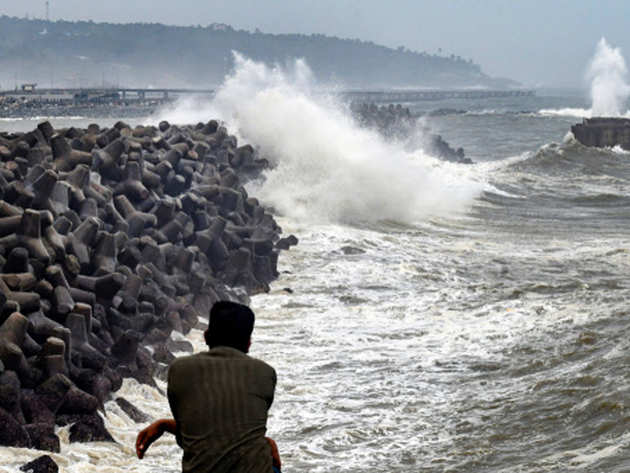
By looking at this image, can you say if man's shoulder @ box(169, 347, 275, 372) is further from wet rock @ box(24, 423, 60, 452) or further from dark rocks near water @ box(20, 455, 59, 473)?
wet rock @ box(24, 423, 60, 452)

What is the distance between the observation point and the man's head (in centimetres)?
338

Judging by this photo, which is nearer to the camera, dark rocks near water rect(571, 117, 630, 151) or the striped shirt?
the striped shirt

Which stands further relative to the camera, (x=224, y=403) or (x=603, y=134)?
(x=603, y=134)

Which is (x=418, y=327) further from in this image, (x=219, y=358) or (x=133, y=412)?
(x=219, y=358)

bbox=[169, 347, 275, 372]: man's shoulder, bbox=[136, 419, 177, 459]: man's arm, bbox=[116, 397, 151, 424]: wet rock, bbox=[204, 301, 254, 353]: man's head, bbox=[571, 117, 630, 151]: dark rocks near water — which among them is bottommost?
bbox=[116, 397, 151, 424]: wet rock

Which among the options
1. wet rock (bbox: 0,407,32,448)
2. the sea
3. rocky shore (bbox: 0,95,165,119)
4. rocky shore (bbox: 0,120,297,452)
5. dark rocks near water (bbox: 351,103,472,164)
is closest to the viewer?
wet rock (bbox: 0,407,32,448)

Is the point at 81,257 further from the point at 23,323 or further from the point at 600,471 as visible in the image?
the point at 600,471

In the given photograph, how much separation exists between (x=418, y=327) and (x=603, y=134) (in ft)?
105

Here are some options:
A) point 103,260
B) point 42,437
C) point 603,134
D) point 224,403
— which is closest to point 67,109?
point 603,134

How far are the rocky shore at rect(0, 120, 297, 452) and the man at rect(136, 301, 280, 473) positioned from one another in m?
3.59

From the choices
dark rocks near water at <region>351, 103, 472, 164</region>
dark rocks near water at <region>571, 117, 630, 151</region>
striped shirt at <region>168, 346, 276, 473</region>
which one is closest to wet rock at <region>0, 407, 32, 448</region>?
striped shirt at <region>168, 346, 276, 473</region>

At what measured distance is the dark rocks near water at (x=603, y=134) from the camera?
1596 inches

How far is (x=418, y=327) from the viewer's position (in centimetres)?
1078

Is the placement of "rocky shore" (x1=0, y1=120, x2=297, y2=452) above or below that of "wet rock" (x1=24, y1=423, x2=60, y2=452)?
above
